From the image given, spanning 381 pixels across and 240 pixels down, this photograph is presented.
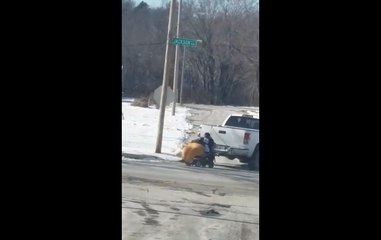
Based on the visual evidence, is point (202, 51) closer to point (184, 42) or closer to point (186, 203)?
point (184, 42)

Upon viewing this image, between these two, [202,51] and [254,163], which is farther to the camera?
[254,163]

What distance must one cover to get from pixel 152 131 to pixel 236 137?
812mm

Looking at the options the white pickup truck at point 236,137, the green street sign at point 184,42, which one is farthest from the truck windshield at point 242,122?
the green street sign at point 184,42

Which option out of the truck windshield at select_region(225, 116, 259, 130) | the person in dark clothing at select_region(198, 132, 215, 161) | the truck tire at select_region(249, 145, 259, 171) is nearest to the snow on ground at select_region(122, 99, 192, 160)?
the person in dark clothing at select_region(198, 132, 215, 161)

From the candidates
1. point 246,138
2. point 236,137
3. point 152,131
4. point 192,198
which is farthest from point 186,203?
point 236,137

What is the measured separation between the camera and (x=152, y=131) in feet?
15.1

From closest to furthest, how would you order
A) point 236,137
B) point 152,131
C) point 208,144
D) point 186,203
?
point 186,203, point 152,131, point 208,144, point 236,137

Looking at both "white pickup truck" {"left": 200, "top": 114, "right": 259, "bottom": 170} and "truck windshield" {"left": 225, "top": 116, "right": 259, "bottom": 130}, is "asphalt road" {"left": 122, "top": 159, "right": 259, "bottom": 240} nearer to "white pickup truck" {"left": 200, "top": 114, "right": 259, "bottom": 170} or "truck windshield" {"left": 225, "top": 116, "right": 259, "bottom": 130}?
"white pickup truck" {"left": 200, "top": 114, "right": 259, "bottom": 170}

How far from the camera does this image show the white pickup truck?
14.3 feet

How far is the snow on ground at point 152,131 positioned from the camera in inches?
157
